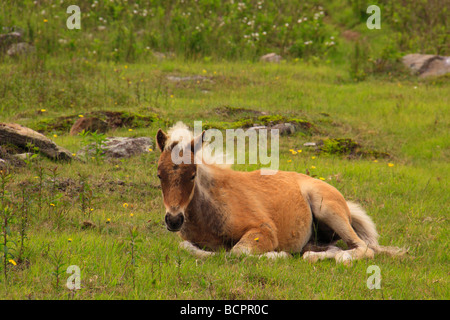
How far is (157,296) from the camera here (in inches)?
185

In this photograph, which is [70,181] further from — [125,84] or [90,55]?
Result: [90,55]

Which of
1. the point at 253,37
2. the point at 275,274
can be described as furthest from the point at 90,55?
the point at 275,274

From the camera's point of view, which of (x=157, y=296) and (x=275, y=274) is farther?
(x=275, y=274)

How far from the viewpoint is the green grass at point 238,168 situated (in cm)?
512

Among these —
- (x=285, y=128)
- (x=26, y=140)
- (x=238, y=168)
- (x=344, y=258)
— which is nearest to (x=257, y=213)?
(x=344, y=258)

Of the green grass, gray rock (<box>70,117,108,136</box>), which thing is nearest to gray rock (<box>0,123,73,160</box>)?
the green grass

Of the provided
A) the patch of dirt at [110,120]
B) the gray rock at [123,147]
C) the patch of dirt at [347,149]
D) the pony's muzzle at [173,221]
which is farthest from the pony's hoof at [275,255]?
the patch of dirt at [110,120]

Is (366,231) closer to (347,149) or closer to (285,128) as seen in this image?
(347,149)

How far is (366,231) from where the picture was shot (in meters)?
7.38

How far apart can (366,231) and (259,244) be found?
185 centimetres

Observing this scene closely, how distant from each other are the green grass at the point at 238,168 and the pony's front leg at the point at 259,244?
184 mm

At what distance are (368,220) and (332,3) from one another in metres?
22.6

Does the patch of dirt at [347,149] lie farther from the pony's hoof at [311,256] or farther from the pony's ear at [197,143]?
the pony's ear at [197,143]

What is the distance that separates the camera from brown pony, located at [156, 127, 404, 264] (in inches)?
238
